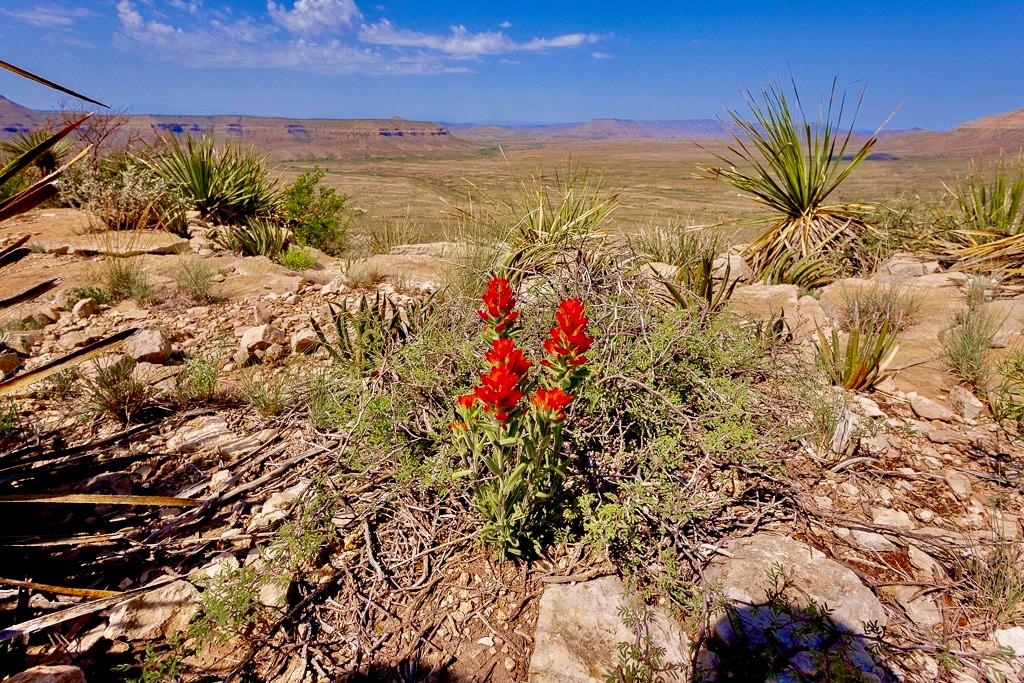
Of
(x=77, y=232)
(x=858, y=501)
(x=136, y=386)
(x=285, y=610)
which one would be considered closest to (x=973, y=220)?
(x=858, y=501)

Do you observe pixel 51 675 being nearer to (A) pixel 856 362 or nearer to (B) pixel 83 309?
(B) pixel 83 309

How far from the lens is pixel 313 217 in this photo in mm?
8617

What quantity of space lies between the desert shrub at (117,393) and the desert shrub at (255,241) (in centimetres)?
418

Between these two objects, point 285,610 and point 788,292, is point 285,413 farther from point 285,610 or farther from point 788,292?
point 788,292

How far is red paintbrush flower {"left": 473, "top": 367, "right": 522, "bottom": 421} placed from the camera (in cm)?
165

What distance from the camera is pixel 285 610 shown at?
75.6 inches

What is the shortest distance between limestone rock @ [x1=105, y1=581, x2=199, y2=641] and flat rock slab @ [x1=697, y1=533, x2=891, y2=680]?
5.98 feet

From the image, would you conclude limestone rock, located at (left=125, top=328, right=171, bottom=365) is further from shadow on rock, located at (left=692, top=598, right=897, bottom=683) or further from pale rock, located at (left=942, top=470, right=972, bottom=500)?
pale rock, located at (left=942, top=470, right=972, bottom=500)

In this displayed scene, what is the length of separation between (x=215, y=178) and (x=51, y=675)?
25.7 feet

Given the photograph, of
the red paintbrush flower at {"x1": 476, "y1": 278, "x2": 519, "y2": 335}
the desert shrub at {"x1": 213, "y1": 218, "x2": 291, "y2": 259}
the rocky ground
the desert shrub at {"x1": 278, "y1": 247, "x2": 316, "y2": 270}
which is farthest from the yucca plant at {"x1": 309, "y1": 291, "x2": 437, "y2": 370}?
the desert shrub at {"x1": 213, "y1": 218, "x2": 291, "y2": 259}

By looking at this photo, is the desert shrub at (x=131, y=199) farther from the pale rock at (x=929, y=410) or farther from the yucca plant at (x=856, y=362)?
the pale rock at (x=929, y=410)

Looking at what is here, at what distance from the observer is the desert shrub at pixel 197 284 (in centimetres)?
479

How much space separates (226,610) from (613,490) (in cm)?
154

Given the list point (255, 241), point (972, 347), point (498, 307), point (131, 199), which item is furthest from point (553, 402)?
point (131, 199)
